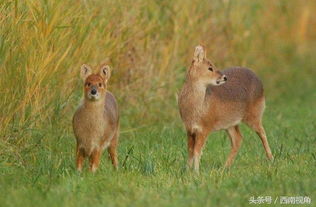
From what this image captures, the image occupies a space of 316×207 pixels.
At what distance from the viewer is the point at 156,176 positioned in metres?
8.13

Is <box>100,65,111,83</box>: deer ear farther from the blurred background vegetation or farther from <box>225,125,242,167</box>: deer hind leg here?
<box>225,125,242,167</box>: deer hind leg

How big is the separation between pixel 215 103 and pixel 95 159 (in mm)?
1772

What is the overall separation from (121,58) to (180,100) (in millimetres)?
2399

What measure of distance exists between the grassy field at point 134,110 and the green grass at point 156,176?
0.01 metres

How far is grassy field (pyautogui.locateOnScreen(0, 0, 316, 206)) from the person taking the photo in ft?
24.6

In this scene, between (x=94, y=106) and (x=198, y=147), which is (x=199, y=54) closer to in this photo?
(x=198, y=147)

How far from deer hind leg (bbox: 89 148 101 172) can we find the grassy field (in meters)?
0.13

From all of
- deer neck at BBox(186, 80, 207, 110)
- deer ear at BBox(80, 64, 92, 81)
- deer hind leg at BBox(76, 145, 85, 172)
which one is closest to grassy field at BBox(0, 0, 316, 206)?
deer hind leg at BBox(76, 145, 85, 172)

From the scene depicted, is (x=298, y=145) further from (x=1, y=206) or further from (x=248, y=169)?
(x=1, y=206)

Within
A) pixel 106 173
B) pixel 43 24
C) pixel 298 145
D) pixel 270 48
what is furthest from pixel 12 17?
pixel 270 48

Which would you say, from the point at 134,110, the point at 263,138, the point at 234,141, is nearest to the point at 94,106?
the point at 234,141

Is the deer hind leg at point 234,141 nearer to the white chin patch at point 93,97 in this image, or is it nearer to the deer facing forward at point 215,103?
the deer facing forward at point 215,103

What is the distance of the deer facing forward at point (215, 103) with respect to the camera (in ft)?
31.3

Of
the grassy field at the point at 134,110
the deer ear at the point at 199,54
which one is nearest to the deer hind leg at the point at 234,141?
the grassy field at the point at 134,110
